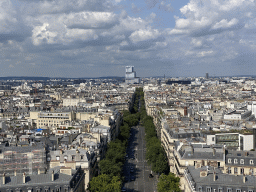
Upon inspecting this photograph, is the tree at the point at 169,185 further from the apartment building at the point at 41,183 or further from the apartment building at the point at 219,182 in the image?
the apartment building at the point at 41,183

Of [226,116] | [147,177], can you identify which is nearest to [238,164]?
[147,177]

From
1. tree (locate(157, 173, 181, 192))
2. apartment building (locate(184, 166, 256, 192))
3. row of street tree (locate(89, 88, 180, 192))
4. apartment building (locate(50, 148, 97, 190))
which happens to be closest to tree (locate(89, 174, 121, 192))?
row of street tree (locate(89, 88, 180, 192))

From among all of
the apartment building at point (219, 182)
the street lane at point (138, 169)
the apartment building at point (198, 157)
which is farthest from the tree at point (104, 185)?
the apartment building at point (219, 182)

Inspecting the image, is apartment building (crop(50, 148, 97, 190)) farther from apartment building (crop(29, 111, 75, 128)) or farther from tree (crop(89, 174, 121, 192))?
apartment building (crop(29, 111, 75, 128))

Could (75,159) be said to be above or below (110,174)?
above

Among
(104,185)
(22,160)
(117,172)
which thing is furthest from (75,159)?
(117,172)

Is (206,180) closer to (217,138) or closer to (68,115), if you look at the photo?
(217,138)

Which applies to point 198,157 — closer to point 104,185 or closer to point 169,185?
point 169,185

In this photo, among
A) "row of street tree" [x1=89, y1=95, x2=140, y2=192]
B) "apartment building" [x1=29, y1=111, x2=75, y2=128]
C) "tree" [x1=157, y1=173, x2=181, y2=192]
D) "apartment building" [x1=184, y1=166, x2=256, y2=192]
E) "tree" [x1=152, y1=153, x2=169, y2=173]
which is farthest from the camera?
"apartment building" [x1=29, y1=111, x2=75, y2=128]

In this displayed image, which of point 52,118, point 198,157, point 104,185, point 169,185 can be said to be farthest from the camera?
point 52,118
